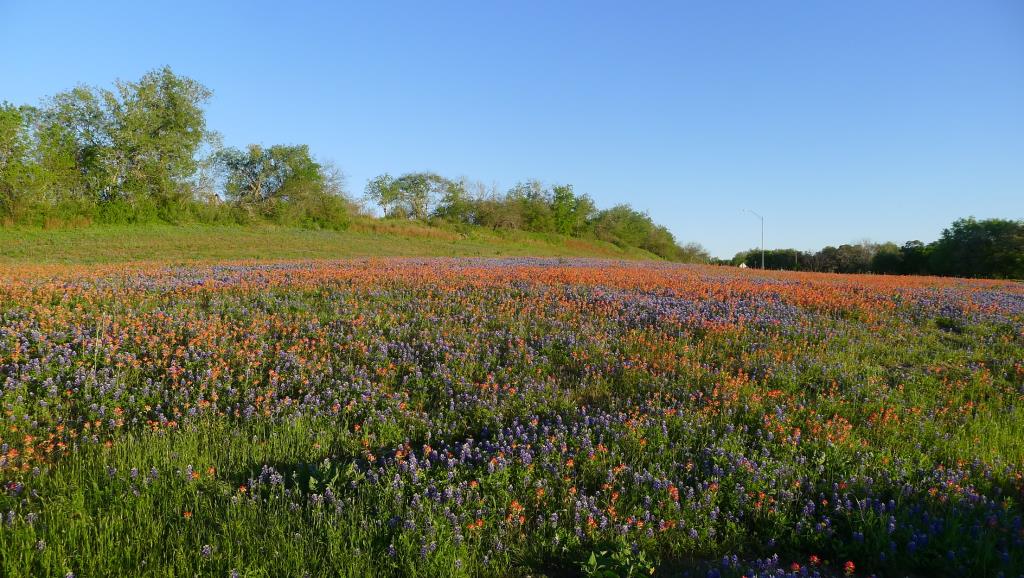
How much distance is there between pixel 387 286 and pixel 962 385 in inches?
405

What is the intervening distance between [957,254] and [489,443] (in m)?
52.9

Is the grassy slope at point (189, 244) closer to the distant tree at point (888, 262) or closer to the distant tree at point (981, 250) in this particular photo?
the distant tree at point (981, 250)

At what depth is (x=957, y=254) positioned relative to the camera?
134ft

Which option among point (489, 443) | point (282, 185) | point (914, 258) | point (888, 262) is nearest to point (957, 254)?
point (914, 258)

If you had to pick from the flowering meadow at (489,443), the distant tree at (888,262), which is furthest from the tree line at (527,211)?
the flowering meadow at (489,443)

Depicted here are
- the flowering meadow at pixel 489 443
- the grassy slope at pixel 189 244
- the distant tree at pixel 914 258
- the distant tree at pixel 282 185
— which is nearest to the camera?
the flowering meadow at pixel 489 443

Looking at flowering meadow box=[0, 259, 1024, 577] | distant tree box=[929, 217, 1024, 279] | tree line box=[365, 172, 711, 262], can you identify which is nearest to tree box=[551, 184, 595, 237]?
tree line box=[365, 172, 711, 262]

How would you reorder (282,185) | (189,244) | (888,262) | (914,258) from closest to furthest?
(189,244) < (914,258) < (888,262) < (282,185)

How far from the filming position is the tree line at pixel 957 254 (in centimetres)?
3669

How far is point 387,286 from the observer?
11398mm

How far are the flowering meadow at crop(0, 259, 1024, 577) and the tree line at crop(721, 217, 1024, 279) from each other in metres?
39.8

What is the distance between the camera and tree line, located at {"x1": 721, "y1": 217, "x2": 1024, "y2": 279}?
36688 millimetres

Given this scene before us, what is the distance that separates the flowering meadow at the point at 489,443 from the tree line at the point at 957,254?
131 feet

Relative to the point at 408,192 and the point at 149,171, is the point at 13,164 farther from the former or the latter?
the point at 408,192
